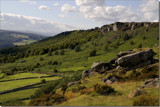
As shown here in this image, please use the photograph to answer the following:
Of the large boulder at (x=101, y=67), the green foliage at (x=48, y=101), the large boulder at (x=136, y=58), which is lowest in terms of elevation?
Answer: the green foliage at (x=48, y=101)

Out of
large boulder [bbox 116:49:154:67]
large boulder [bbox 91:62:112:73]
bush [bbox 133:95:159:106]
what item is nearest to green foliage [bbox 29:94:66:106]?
bush [bbox 133:95:159:106]

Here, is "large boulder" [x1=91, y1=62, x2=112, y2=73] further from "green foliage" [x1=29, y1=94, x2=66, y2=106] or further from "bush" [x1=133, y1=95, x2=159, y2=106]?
"bush" [x1=133, y1=95, x2=159, y2=106]

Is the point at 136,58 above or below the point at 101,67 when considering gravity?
above

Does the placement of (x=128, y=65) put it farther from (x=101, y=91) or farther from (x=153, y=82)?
(x=101, y=91)

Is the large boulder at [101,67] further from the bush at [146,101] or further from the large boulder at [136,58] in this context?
the bush at [146,101]

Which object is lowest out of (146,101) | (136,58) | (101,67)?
(146,101)

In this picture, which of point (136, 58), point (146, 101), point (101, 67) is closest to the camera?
point (146, 101)

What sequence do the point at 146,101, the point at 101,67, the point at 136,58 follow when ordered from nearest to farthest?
the point at 146,101, the point at 136,58, the point at 101,67

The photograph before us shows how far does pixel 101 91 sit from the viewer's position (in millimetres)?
29031

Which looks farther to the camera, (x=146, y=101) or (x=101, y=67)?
(x=101, y=67)

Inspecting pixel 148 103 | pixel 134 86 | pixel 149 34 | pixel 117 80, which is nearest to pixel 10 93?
pixel 117 80

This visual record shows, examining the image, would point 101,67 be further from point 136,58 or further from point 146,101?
point 146,101

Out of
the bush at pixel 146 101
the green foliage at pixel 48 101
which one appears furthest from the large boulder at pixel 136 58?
the green foliage at pixel 48 101

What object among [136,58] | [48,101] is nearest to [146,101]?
[48,101]
